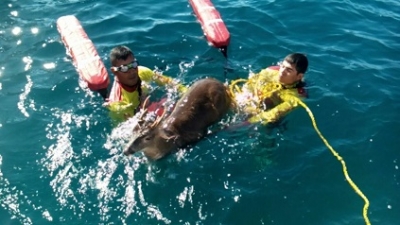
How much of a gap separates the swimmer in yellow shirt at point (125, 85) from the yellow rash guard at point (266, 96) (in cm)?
116

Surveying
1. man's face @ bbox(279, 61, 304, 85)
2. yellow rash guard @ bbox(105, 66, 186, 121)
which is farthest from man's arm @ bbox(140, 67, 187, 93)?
man's face @ bbox(279, 61, 304, 85)

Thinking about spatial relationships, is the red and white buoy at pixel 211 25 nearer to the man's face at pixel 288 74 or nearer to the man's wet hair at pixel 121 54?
the man's face at pixel 288 74

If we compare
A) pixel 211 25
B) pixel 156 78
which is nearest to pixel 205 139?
pixel 156 78

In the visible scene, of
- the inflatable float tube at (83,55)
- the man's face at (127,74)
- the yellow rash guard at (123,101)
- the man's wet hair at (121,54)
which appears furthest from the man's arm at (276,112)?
the inflatable float tube at (83,55)

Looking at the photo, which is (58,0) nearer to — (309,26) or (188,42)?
(188,42)

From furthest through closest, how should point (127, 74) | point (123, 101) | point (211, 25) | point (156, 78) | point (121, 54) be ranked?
point (211, 25) → point (156, 78) → point (123, 101) → point (127, 74) → point (121, 54)

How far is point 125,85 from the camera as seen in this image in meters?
7.93

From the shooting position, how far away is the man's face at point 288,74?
7.87m

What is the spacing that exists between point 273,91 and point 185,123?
6.81 ft

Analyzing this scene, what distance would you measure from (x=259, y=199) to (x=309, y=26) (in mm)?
6006

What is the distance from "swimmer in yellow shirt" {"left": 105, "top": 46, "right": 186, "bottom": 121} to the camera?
299 inches

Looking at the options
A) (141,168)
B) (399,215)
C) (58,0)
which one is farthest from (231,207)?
(58,0)

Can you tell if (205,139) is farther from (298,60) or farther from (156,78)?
(298,60)

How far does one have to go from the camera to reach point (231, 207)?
21.6 ft
